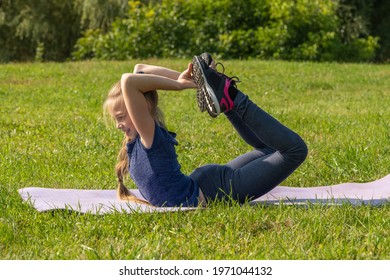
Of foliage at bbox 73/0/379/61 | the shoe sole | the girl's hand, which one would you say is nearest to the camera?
the shoe sole

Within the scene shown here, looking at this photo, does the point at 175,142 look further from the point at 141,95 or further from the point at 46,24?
the point at 46,24

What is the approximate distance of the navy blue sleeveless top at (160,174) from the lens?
517 cm

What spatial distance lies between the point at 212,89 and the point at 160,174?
671 mm

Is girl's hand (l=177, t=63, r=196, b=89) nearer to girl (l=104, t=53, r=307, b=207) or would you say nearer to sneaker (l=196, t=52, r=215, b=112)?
girl (l=104, t=53, r=307, b=207)

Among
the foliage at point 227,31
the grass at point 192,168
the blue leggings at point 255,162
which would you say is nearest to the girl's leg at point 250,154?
the blue leggings at point 255,162

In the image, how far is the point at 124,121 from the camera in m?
5.25

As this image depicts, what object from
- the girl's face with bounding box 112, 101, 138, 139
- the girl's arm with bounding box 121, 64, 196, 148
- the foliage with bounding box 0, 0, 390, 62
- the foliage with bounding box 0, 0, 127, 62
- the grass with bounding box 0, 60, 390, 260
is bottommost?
the foliage with bounding box 0, 0, 127, 62

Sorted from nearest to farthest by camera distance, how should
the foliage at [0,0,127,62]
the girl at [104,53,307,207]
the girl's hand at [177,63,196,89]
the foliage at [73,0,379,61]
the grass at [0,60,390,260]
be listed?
the grass at [0,60,390,260] → the girl at [104,53,307,207] → the girl's hand at [177,63,196,89] → the foliage at [73,0,379,61] → the foliage at [0,0,127,62]

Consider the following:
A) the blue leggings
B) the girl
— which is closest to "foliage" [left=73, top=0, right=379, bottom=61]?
the blue leggings

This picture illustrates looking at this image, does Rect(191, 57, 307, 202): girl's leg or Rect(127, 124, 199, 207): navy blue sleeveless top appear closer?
Rect(191, 57, 307, 202): girl's leg

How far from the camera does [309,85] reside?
13656mm

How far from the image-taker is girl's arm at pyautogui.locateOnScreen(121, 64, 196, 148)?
5070 millimetres

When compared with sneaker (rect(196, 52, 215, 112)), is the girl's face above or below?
below
